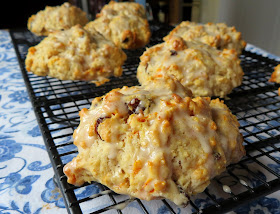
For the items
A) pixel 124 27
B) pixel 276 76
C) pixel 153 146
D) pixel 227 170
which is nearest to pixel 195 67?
pixel 276 76

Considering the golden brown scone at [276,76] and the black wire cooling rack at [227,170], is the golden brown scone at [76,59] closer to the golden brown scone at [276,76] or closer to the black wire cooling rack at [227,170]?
the black wire cooling rack at [227,170]

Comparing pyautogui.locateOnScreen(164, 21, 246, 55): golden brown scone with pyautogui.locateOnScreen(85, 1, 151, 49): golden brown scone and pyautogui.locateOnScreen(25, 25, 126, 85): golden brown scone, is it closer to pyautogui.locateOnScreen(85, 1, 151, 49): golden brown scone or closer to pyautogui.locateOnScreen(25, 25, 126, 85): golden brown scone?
pyautogui.locateOnScreen(85, 1, 151, 49): golden brown scone

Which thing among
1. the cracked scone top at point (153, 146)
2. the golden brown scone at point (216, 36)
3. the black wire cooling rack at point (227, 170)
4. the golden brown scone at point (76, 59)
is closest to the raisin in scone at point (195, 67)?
the black wire cooling rack at point (227, 170)

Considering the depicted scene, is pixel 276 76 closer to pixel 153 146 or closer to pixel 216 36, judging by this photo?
pixel 216 36

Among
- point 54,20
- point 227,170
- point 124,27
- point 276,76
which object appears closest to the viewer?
point 227,170

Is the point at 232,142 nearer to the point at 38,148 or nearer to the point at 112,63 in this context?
the point at 38,148

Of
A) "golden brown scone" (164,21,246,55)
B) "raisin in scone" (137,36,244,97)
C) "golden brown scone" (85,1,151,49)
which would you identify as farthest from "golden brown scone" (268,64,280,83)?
"golden brown scone" (85,1,151,49)

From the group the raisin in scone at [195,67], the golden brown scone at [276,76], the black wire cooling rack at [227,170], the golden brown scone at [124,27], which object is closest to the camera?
the black wire cooling rack at [227,170]
